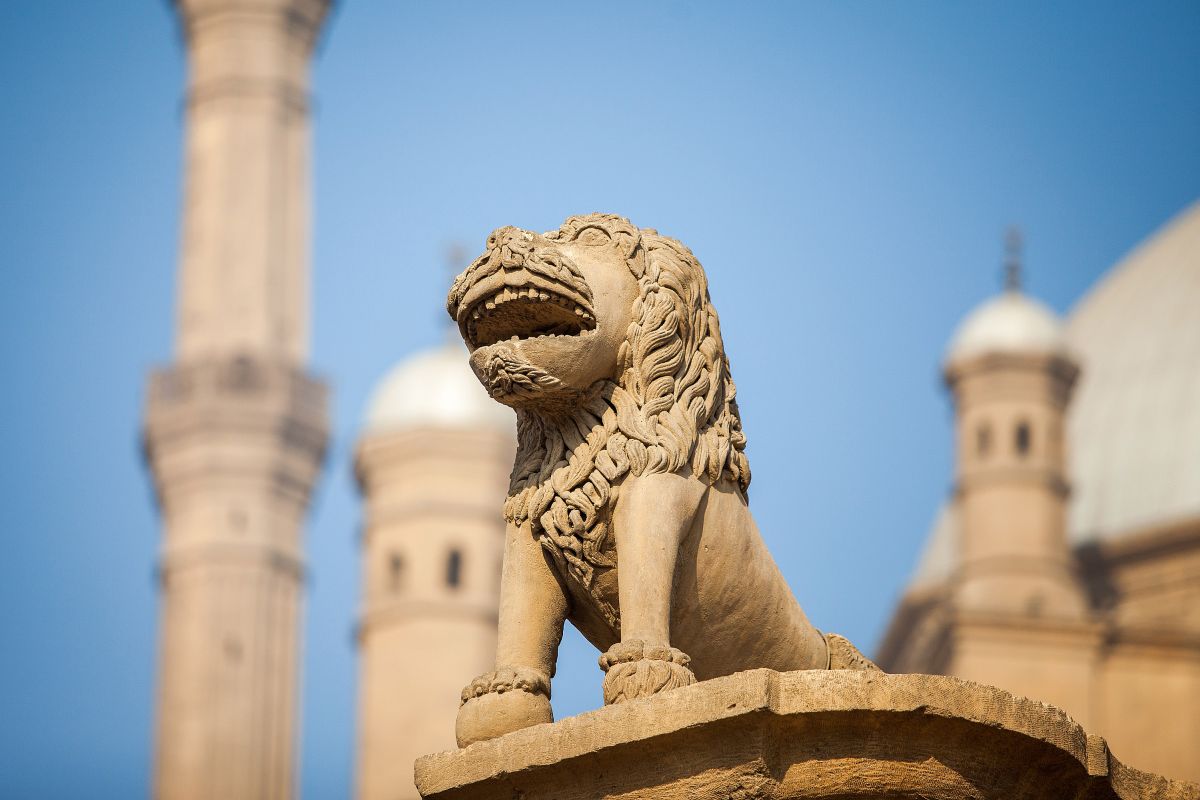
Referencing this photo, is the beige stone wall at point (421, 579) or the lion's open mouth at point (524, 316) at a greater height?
the beige stone wall at point (421, 579)

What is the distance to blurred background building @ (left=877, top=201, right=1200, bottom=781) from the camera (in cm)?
2250

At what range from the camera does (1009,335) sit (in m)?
25.0

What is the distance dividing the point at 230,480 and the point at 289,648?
5.78 ft

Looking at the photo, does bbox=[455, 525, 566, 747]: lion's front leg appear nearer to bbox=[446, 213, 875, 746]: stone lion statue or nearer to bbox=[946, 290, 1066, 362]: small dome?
bbox=[446, 213, 875, 746]: stone lion statue

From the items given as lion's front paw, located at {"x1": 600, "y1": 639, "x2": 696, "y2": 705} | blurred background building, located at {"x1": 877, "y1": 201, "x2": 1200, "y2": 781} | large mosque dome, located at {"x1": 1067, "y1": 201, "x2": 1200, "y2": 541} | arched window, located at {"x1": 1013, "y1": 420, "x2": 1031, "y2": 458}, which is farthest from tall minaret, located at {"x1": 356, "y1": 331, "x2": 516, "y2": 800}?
lion's front paw, located at {"x1": 600, "y1": 639, "x2": 696, "y2": 705}

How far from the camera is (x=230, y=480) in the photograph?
27.7 metres

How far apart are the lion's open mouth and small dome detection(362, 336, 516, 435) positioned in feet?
70.7

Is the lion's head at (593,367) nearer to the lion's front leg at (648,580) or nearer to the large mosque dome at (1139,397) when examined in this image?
the lion's front leg at (648,580)

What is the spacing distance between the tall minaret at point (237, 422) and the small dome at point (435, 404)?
150 cm

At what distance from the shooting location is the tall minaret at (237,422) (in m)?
27.1

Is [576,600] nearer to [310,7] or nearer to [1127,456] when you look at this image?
[1127,456]

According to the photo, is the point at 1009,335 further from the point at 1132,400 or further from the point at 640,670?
the point at 640,670

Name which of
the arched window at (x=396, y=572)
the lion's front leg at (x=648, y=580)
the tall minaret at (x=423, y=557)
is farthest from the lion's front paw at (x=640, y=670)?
the arched window at (x=396, y=572)

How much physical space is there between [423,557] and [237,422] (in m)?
2.98
